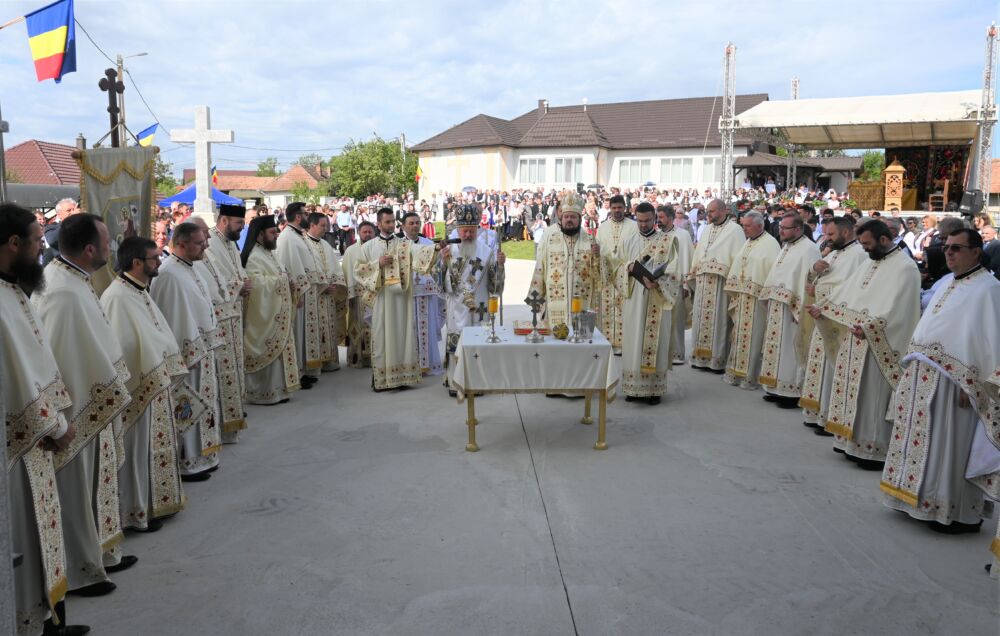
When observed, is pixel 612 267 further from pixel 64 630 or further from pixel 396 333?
pixel 64 630

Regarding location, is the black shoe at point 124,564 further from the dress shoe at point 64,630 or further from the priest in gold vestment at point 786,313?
the priest in gold vestment at point 786,313

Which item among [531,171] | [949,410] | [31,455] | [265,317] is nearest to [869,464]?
[949,410]

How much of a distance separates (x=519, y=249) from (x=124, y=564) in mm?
24212

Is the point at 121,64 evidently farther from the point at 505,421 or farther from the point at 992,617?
the point at 992,617

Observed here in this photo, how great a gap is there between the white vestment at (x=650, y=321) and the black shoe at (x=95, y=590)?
5.44m

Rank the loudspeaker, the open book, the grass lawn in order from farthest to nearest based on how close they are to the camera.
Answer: the grass lawn, the loudspeaker, the open book

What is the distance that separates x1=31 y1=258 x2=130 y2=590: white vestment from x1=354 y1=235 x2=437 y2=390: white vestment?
464 cm

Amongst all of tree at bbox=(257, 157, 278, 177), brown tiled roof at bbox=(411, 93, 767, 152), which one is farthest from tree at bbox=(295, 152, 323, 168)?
brown tiled roof at bbox=(411, 93, 767, 152)

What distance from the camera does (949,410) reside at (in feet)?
15.6

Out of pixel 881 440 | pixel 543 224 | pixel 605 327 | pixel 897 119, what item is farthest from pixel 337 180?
pixel 881 440

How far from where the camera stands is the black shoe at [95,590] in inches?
160

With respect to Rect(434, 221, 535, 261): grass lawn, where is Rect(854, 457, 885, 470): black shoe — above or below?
below

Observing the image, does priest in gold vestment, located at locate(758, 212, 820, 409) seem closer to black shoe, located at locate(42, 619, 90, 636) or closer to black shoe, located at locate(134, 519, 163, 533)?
black shoe, located at locate(134, 519, 163, 533)

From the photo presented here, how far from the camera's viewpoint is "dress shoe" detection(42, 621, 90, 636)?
11.9 ft
